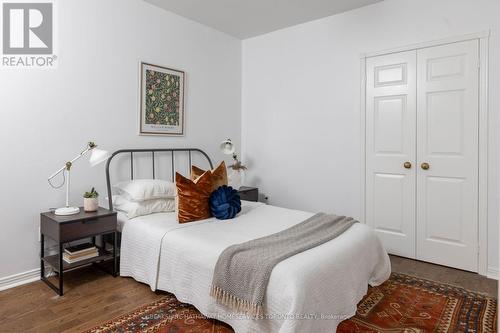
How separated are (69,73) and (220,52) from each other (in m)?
2.00

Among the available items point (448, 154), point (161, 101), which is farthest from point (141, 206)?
point (448, 154)

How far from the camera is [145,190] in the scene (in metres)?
2.91

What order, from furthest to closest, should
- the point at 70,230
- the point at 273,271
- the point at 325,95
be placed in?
the point at 325,95 → the point at 70,230 → the point at 273,271

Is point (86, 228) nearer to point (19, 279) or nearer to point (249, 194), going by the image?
point (19, 279)

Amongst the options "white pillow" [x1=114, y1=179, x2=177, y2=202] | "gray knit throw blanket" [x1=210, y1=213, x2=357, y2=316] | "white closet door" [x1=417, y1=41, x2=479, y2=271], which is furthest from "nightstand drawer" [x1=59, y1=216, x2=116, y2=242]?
"white closet door" [x1=417, y1=41, x2=479, y2=271]

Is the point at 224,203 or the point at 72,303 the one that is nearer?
the point at 72,303

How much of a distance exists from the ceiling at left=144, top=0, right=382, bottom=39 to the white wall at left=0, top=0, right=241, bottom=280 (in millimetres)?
195

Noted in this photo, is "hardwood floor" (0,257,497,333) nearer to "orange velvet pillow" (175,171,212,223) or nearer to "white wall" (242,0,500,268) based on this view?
"white wall" (242,0,500,268)

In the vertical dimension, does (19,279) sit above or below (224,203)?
below

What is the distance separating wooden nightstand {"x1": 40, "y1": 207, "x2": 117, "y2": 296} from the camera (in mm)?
2436

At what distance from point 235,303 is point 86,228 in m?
1.44

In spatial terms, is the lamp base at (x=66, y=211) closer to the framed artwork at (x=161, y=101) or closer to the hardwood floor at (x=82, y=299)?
the hardwood floor at (x=82, y=299)

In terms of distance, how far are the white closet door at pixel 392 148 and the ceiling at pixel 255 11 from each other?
77cm

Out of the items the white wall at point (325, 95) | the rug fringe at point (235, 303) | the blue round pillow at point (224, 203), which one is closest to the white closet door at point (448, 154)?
the white wall at point (325, 95)
